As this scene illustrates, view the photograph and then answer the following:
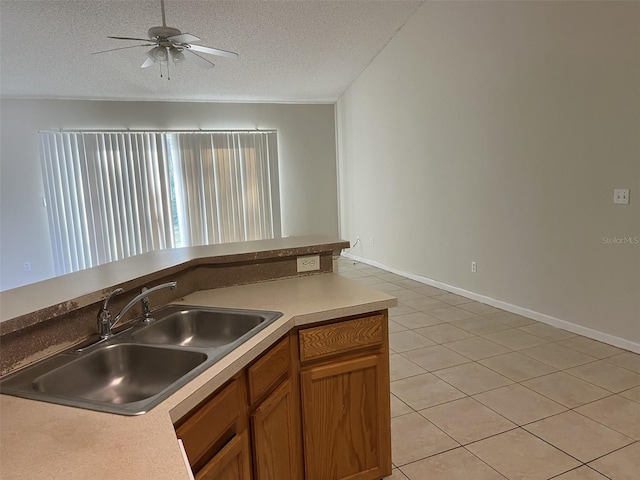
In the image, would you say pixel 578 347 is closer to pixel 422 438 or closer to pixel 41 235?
pixel 422 438

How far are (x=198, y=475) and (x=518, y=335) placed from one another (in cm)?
309

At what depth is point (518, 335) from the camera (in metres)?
3.45

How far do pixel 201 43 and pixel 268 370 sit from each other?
14.9ft

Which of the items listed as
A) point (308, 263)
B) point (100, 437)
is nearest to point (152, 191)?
point (308, 263)

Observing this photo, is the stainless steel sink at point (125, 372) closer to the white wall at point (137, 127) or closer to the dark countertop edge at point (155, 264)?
the dark countertop edge at point (155, 264)

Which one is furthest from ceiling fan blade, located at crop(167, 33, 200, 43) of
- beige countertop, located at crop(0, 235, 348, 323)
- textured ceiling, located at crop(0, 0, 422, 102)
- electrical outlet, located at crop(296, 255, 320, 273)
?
electrical outlet, located at crop(296, 255, 320, 273)

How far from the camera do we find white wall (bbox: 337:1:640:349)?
302 cm

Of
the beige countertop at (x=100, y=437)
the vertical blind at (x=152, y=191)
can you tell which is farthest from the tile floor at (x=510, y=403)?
the vertical blind at (x=152, y=191)

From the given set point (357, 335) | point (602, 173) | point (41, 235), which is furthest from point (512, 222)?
point (41, 235)

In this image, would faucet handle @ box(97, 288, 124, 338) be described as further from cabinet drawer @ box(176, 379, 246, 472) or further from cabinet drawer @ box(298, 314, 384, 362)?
cabinet drawer @ box(298, 314, 384, 362)

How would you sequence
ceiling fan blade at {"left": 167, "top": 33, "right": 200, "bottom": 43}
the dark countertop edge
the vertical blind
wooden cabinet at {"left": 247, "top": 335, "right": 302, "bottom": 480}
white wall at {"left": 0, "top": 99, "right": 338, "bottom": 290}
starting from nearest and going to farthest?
the dark countertop edge
wooden cabinet at {"left": 247, "top": 335, "right": 302, "bottom": 480}
ceiling fan blade at {"left": 167, "top": 33, "right": 200, "bottom": 43}
white wall at {"left": 0, "top": 99, "right": 338, "bottom": 290}
the vertical blind

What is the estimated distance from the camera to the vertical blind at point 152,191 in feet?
20.0

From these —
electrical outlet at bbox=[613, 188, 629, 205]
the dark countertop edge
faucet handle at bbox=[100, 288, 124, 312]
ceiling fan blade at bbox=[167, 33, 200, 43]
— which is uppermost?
ceiling fan blade at bbox=[167, 33, 200, 43]

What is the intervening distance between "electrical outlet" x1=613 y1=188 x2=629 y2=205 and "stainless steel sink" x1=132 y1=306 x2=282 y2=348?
2789mm
